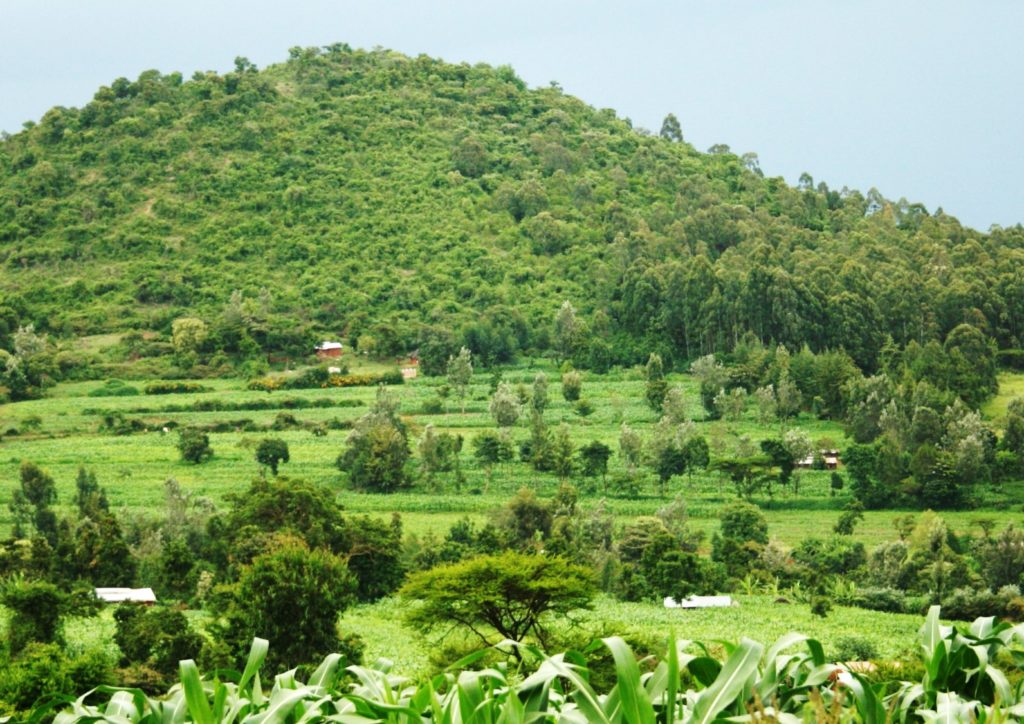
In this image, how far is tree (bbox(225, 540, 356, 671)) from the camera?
82.4ft

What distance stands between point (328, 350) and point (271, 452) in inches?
685

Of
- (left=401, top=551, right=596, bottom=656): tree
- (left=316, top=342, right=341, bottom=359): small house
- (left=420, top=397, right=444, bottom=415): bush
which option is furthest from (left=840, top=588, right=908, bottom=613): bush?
(left=316, top=342, right=341, bottom=359): small house

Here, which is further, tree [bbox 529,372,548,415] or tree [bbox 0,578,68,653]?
tree [bbox 529,372,548,415]

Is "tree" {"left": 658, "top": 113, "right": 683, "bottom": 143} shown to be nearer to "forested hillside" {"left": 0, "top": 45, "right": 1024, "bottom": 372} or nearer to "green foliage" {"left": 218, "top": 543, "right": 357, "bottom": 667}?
"forested hillside" {"left": 0, "top": 45, "right": 1024, "bottom": 372}

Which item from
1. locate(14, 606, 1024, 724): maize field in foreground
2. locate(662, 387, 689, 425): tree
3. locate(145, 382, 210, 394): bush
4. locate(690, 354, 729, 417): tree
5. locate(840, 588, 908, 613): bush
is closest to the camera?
locate(14, 606, 1024, 724): maize field in foreground

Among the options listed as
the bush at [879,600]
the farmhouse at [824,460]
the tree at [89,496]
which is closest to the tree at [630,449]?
the farmhouse at [824,460]

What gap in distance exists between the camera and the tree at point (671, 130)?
105 meters

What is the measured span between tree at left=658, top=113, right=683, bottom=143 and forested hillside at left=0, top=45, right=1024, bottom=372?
162 cm

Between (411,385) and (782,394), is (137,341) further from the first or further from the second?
(782,394)

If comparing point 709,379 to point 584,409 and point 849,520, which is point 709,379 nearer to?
Result: point 584,409

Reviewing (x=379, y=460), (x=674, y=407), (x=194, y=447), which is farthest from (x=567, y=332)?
(x=194, y=447)

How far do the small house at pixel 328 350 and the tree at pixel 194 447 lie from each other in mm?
14665

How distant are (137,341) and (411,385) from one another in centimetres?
1318

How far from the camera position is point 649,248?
7450cm
